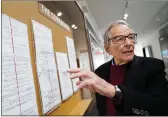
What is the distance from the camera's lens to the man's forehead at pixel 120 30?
90 centimetres

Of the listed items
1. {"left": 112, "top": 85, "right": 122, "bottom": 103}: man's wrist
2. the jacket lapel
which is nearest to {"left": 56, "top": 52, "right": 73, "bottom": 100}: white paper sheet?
the jacket lapel

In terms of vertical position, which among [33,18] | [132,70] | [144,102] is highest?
[33,18]

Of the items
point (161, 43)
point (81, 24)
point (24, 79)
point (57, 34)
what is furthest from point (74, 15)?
point (161, 43)

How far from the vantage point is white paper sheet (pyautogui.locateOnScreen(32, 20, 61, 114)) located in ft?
3.28

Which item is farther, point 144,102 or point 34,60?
point 34,60

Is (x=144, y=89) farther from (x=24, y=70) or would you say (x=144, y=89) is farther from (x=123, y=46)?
(x=24, y=70)

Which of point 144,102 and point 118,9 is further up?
point 118,9

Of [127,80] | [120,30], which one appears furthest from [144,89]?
[120,30]

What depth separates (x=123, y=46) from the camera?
901 millimetres

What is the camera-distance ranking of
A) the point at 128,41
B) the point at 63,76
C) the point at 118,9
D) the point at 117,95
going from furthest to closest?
the point at 118,9 < the point at 63,76 < the point at 128,41 < the point at 117,95

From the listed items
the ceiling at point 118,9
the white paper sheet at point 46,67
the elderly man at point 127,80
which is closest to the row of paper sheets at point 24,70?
the white paper sheet at point 46,67

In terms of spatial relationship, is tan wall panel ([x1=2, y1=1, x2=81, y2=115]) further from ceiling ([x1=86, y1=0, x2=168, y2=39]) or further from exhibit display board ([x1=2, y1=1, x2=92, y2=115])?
ceiling ([x1=86, y1=0, x2=168, y2=39])

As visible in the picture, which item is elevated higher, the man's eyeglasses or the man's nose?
the man's eyeglasses

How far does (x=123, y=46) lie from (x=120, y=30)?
0.08 m
